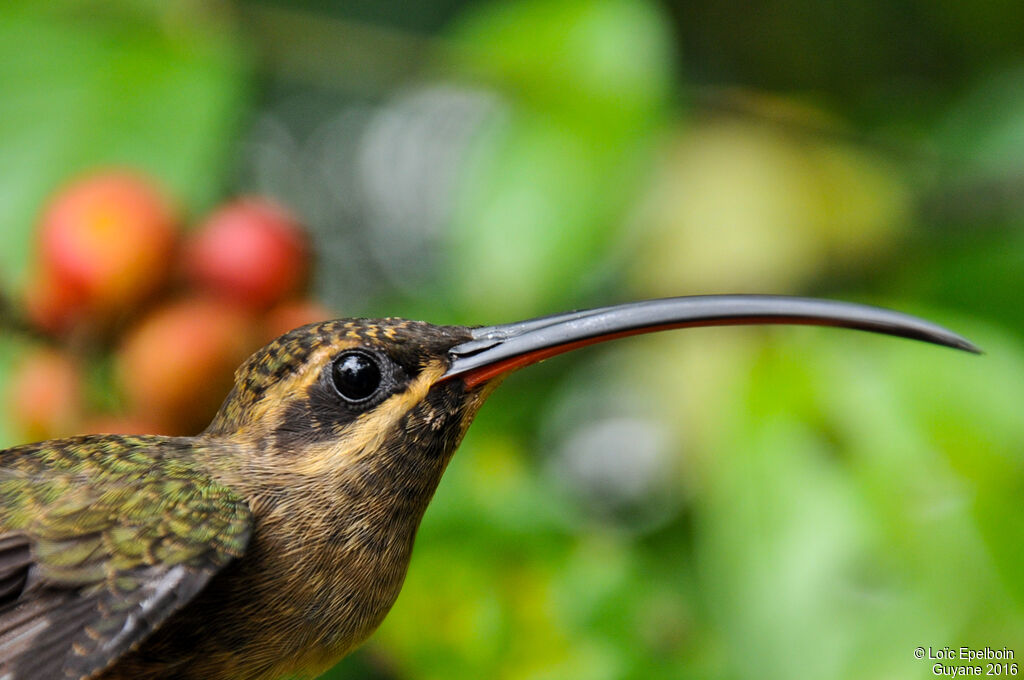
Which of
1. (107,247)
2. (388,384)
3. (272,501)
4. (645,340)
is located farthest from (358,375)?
(645,340)

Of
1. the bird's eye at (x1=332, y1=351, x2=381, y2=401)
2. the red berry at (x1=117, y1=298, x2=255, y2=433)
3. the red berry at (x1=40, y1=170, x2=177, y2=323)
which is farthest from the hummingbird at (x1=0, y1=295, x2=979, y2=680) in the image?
the red berry at (x1=40, y1=170, x2=177, y2=323)

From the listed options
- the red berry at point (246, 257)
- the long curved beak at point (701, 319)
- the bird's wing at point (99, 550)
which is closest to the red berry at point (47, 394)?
the red berry at point (246, 257)

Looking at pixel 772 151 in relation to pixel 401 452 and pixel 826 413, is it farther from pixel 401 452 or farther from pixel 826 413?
pixel 401 452

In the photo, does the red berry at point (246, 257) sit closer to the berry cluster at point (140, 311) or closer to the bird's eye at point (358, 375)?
the berry cluster at point (140, 311)

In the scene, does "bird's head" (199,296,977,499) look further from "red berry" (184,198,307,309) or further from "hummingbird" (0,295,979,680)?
"red berry" (184,198,307,309)

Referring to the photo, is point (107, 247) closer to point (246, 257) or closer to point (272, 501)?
point (246, 257)

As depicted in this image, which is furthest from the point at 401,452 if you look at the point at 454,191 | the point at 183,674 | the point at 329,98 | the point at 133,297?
the point at 329,98

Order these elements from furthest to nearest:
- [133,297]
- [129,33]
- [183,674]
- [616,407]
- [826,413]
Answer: [616,407] < [129,33] < [826,413] < [133,297] < [183,674]

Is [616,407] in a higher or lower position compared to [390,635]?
higher
